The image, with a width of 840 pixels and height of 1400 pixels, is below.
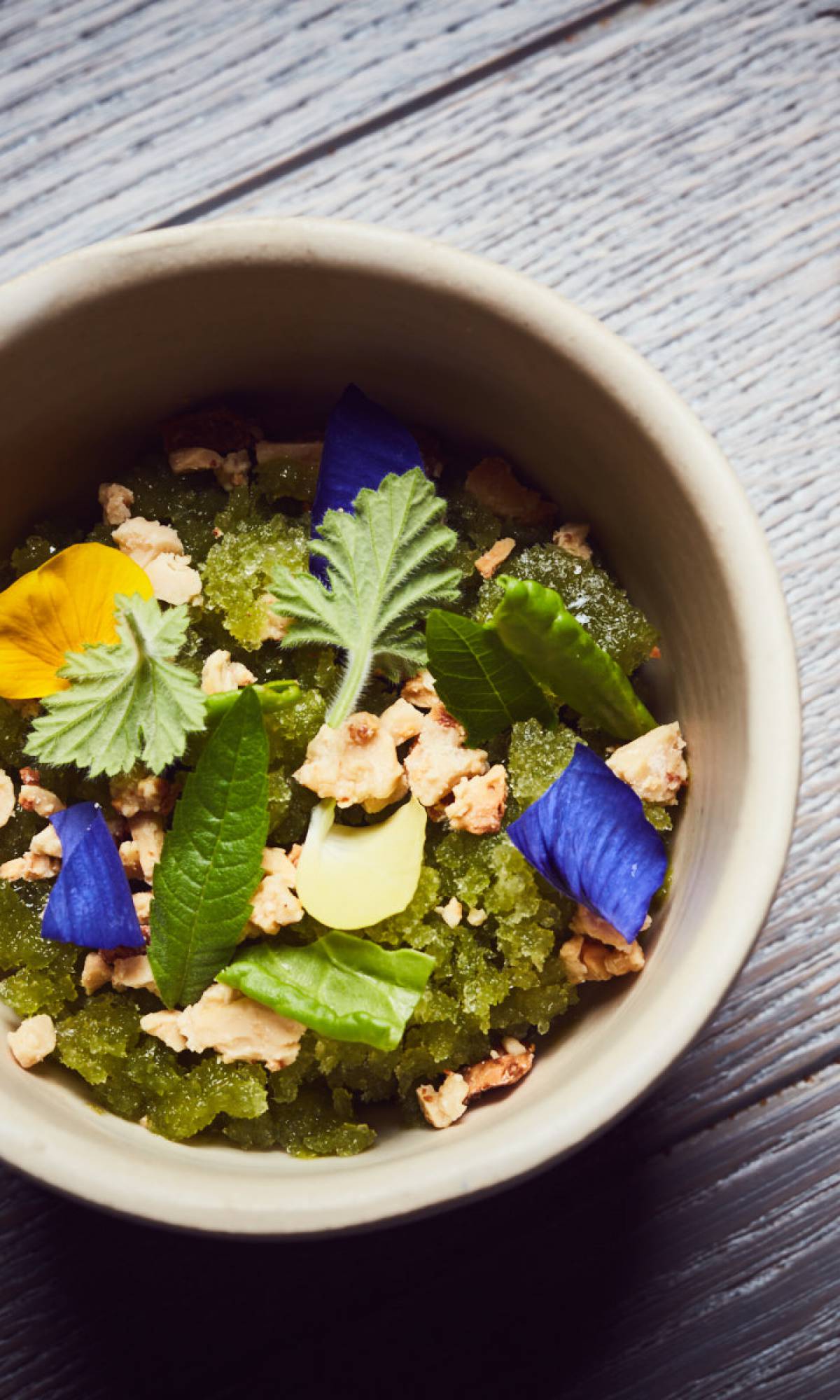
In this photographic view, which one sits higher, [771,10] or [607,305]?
[771,10]

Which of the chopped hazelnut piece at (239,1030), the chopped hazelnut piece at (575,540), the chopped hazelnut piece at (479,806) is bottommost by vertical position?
the chopped hazelnut piece at (239,1030)

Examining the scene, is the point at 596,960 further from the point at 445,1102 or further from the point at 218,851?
the point at 218,851

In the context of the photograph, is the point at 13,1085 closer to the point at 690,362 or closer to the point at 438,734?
the point at 438,734

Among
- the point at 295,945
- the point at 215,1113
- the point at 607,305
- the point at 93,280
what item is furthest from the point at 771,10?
the point at 215,1113

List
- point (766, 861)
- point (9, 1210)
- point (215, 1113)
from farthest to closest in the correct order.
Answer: point (9, 1210)
point (215, 1113)
point (766, 861)

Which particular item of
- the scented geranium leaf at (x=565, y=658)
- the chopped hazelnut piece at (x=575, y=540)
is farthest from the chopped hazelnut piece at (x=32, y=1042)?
the chopped hazelnut piece at (x=575, y=540)

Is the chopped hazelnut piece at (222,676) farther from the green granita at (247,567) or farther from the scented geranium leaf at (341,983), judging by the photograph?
the scented geranium leaf at (341,983)

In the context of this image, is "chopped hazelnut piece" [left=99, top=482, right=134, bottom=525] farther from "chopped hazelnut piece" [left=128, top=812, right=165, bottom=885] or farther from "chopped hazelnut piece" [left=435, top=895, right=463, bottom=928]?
"chopped hazelnut piece" [left=435, top=895, right=463, bottom=928]
